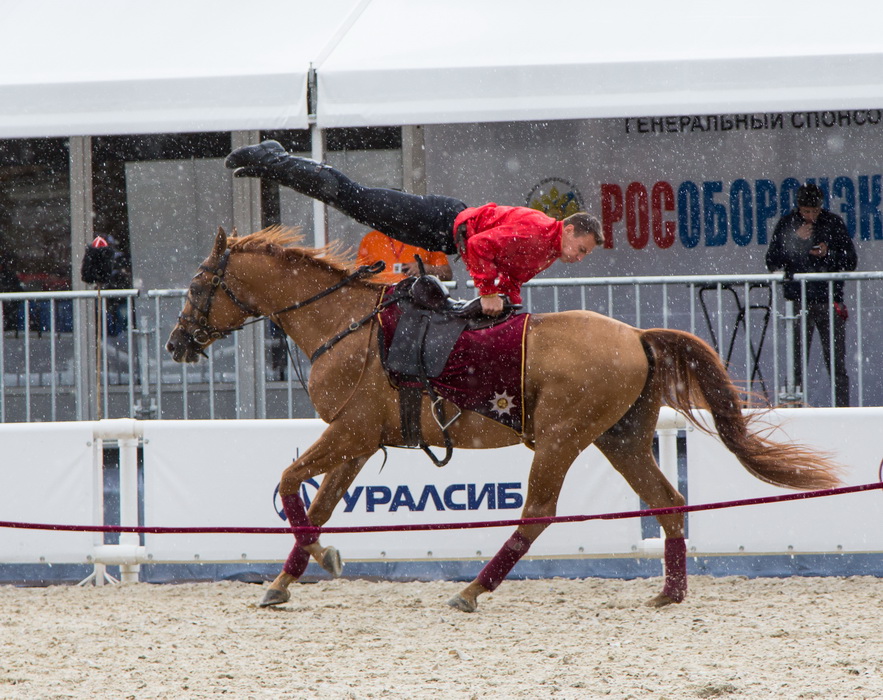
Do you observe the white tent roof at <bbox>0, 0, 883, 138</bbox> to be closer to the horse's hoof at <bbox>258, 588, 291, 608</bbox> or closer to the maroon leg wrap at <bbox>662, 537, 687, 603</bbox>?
the maroon leg wrap at <bbox>662, 537, 687, 603</bbox>

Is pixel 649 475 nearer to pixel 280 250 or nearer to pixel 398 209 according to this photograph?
pixel 398 209

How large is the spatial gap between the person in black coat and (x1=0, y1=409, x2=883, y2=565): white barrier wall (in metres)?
2.23

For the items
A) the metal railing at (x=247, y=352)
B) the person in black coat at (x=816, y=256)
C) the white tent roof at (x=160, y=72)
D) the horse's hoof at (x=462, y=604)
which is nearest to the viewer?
the horse's hoof at (x=462, y=604)

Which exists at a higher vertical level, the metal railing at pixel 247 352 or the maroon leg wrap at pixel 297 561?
the metal railing at pixel 247 352

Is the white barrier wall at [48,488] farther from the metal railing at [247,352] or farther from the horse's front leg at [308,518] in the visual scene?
the metal railing at [247,352]

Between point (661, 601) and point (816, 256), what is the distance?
12.7 feet

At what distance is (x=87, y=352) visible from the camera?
1073cm

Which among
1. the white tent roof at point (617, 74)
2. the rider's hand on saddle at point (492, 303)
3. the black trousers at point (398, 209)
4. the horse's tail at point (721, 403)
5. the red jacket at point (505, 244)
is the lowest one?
the horse's tail at point (721, 403)

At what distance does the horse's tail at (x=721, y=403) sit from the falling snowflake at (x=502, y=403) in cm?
75

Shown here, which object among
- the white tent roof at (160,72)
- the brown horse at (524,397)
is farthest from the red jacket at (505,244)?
the white tent roof at (160,72)

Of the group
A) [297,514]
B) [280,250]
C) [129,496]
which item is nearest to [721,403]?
[297,514]

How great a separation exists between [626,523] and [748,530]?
2.15 ft

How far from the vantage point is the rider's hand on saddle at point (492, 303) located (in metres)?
5.52

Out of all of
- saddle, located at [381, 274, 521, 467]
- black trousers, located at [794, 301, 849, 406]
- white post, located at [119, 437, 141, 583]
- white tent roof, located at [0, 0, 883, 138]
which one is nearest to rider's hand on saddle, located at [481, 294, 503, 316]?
saddle, located at [381, 274, 521, 467]
